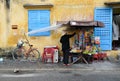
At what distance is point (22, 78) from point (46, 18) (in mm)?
5681

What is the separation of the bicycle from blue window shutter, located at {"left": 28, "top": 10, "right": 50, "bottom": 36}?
3.26 feet

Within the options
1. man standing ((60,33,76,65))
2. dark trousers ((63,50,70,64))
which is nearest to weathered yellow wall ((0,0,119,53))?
man standing ((60,33,76,65))

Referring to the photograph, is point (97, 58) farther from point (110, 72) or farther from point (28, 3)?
point (28, 3)

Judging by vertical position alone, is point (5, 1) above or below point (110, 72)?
above

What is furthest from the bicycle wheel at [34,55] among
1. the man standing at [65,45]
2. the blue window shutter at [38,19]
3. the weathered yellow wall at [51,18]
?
the man standing at [65,45]

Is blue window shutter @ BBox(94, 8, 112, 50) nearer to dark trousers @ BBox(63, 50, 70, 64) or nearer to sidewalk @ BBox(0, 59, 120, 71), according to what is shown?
sidewalk @ BBox(0, 59, 120, 71)

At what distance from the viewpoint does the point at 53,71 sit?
1543cm

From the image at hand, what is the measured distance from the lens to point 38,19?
60.6 feet

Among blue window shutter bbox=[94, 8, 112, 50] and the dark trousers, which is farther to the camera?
blue window shutter bbox=[94, 8, 112, 50]

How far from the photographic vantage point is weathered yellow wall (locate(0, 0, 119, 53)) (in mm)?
18453

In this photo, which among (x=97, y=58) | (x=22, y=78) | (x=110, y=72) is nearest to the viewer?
(x=22, y=78)

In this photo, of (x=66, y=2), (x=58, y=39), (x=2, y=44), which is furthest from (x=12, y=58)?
(x=66, y=2)

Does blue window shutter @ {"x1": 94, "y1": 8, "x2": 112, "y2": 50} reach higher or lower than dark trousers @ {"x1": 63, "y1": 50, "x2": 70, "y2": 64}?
higher

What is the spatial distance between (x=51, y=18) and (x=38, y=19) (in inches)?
27.9
